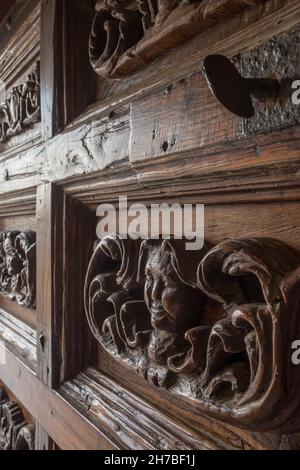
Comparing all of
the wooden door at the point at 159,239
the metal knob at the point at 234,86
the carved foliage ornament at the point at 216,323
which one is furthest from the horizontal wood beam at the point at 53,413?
the metal knob at the point at 234,86

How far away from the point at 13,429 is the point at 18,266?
329mm

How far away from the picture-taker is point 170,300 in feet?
1.37

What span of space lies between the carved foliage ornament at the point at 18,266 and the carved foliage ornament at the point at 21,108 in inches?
8.6

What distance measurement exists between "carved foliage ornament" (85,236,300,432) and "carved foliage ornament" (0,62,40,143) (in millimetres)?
388

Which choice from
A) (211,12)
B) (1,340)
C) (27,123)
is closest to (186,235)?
(211,12)

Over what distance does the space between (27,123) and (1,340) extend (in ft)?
1.52

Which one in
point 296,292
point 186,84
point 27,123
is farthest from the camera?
point 27,123

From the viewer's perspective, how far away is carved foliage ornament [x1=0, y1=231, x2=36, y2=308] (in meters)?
0.77

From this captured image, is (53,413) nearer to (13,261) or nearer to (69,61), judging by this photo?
(13,261)

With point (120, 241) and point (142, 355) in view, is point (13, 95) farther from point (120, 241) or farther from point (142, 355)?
point (142, 355)

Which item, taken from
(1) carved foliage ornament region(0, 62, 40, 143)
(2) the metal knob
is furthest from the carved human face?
(1) carved foliage ornament region(0, 62, 40, 143)

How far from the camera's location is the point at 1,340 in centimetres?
89

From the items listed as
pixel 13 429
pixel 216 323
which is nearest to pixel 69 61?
pixel 216 323

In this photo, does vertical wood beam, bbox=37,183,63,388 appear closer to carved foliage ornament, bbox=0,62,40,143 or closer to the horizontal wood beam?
the horizontal wood beam
